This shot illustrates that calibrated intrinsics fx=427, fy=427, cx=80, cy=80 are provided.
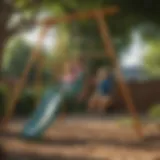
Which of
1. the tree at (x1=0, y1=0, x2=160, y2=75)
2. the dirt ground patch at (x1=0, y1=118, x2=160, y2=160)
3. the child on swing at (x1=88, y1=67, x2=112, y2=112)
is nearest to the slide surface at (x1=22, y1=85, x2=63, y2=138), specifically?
the dirt ground patch at (x1=0, y1=118, x2=160, y2=160)

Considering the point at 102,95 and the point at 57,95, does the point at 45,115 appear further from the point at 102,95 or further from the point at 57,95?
the point at 102,95

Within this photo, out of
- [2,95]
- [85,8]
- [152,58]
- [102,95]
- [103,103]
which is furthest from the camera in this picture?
[152,58]

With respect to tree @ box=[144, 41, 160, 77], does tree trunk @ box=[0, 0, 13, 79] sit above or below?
below

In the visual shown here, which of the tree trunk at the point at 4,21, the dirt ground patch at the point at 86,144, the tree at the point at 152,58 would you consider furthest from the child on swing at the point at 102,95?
the tree at the point at 152,58

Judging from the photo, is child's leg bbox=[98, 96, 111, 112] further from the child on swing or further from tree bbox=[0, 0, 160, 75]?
tree bbox=[0, 0, 160, 75]

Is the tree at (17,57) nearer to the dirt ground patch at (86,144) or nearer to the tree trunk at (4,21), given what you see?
the dirt ground patch at (86,144)

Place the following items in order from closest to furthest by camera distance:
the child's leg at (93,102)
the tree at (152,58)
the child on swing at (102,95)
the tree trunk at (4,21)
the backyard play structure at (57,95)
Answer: the tree trunk at (4,21) → the backyard play structure at (57,95) → the child on swing at (102,95) → the child's leg at (93,102) → the tree at (152,58)

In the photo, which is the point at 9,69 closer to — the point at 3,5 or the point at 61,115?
the point at 61,115

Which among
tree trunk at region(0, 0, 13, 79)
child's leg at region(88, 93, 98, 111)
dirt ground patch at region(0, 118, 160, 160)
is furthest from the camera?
child's leg at region(88, 93, 98, 111)

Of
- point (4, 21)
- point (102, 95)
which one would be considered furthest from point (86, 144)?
point (102, 95)

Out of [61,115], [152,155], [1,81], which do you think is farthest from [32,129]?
[1,81]

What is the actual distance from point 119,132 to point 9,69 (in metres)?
3.94

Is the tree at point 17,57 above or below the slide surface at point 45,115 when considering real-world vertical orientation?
above

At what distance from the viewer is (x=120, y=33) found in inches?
285
